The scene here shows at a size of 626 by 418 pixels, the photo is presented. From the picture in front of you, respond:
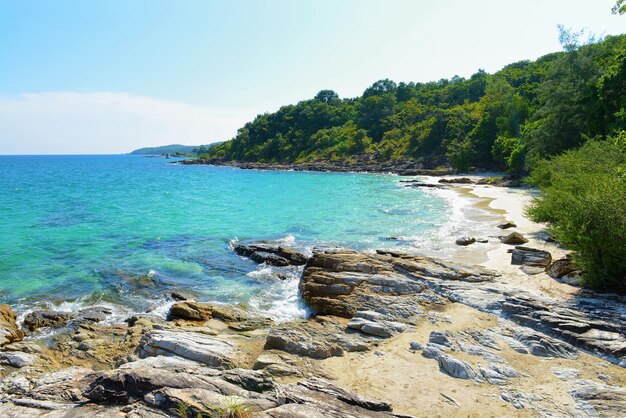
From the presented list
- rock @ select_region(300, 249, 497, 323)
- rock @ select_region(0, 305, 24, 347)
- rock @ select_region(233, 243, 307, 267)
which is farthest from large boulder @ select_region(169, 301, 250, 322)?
rock @ select_region(233, 243, 307, 267)

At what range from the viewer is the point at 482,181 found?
58812 millimetres

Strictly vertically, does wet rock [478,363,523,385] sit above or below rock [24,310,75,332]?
above

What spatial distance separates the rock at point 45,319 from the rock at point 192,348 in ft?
16.7

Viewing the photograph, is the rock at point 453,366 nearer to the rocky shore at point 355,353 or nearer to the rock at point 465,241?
the rocky shore at point 355,353

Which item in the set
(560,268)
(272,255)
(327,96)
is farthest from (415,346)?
(327,96)

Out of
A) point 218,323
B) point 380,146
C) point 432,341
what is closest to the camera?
point 432,341

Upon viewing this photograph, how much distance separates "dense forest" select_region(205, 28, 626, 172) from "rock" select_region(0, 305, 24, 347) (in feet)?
131

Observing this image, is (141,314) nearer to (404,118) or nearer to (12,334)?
(12,334)

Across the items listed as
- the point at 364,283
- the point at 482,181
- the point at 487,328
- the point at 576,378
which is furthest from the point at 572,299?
the point at 482,181

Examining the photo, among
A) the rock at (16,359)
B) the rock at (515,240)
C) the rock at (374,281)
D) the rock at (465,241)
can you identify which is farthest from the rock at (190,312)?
the rock at (515,240)

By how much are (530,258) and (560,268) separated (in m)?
2.18

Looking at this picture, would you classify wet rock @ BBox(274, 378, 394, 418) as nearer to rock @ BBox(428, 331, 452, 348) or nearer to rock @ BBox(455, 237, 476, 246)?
rock @ BBox(428, 331, 452, 348)

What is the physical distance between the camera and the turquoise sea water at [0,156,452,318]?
1695 centimetres

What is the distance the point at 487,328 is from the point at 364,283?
4756mm
